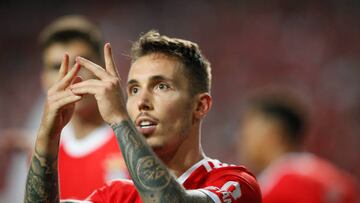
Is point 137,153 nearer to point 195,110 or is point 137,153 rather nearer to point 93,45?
point 195,110

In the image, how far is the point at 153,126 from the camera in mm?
2676

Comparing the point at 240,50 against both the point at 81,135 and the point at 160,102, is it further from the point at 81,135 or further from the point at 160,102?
the point at 160,102

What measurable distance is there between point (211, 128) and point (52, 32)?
4.44 metres

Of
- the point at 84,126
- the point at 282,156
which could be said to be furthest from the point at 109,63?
the point at 282,156

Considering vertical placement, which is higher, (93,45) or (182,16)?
(182,16)

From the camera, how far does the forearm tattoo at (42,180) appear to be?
8.89 feet

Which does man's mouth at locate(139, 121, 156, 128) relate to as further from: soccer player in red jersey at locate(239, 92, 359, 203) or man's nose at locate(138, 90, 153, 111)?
soccer player in red jersey at locate(239, 92, 359, 203)

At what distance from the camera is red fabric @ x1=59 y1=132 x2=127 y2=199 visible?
416 centimetres

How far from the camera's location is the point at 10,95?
9703 mm

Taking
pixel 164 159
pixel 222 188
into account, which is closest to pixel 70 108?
pixel 164 159

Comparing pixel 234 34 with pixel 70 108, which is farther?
pixel 234 34

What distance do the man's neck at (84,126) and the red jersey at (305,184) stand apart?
1124 mm

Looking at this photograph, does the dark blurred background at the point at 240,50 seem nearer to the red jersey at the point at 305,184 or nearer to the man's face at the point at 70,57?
the red jersey at the point at 305,184

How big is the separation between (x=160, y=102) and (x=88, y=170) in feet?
5.45
